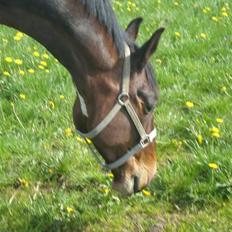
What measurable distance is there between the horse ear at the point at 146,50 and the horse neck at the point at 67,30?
119 millimetres

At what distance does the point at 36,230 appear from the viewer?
415cm

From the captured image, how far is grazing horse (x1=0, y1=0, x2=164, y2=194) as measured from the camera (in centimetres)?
340

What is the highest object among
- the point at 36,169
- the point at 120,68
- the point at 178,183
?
the point at 120,68

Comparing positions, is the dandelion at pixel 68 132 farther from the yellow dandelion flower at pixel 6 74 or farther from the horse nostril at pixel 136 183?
the horse nostril at pixel 136 183

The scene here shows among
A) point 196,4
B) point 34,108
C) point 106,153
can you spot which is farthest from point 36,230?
point 196,4

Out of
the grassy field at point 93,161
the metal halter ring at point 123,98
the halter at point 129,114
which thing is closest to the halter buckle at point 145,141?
the halter at point 129,114

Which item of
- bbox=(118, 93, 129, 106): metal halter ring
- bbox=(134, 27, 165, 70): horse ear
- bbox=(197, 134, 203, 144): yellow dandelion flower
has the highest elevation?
bbox=(134, 27, 165, 70): horse ear

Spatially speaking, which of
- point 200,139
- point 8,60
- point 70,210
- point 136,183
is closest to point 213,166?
point 200,139

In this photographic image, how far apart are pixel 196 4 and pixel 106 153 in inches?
210

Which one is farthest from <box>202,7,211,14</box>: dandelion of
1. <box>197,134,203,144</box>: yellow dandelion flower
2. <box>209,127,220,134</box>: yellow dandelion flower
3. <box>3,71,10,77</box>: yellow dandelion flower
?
<box>197,134,203,144</box>: yellow dandelion flower

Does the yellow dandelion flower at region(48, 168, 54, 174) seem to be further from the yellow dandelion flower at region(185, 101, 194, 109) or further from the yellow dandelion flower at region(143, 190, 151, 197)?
the yellow dandelion flower at region(185, 101, 194, 109)

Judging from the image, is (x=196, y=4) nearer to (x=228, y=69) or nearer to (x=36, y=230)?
(x=228, y=69)

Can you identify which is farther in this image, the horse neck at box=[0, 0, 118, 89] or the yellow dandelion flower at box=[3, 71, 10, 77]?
the yellow dandelion flower at box=[3, 71, 10, 77]

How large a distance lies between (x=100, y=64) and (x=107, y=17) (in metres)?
0.24
